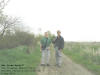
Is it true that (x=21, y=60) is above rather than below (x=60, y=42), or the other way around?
below

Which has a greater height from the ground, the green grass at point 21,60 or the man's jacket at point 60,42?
the man's jacket at point 60,42

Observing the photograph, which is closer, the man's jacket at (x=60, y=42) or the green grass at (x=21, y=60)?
the man's jacket at (x=60, y=42)

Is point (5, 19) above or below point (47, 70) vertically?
above

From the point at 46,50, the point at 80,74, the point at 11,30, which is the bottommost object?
the point at 80,74

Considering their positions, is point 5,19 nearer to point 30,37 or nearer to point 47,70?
point 47,70

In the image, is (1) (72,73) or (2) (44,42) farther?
(2) (44,42)

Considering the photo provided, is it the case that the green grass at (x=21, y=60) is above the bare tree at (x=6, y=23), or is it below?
below

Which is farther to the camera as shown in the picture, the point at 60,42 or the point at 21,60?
the point at 21,60

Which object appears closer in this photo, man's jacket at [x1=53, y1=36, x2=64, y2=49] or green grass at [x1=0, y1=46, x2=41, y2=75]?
man's jacket at [x1=53, y1=36, x2=64, y2=49]

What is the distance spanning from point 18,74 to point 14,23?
22.2 feet

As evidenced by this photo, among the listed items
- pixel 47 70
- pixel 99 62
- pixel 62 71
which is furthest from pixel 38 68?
pixel 99 62

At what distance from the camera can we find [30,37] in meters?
23.0

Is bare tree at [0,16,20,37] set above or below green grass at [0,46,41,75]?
above

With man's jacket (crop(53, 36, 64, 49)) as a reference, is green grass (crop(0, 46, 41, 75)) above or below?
below
